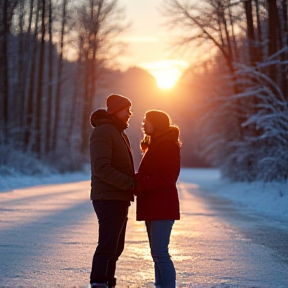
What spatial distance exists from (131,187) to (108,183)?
19 cm

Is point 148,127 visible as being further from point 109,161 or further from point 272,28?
point 272,28

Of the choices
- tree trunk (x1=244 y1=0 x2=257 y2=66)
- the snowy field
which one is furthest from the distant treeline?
the snowy field

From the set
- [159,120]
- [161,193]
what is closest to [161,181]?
[161,193]

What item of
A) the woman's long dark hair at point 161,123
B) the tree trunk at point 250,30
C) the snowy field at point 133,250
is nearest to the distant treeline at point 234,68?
the tree trunk at point 250,30

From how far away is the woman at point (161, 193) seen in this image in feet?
18.7

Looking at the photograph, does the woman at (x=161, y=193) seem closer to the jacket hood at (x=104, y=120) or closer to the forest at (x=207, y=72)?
the jacket hood at (x=104, y=120)

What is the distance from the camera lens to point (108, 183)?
568 cm

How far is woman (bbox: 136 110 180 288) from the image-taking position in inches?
225

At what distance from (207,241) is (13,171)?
757 inches

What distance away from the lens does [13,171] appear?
2788 cm

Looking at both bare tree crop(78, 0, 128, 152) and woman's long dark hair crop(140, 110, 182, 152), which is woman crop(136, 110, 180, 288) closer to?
woman's long dark hair crop(140, 110, 182, 152)

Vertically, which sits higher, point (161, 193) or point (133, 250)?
point (161, 193)

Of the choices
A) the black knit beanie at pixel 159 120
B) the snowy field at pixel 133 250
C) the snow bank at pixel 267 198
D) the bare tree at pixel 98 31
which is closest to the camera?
the black knit beanie at pixel 159 120

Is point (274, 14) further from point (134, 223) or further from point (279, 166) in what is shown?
point (134, 223)
